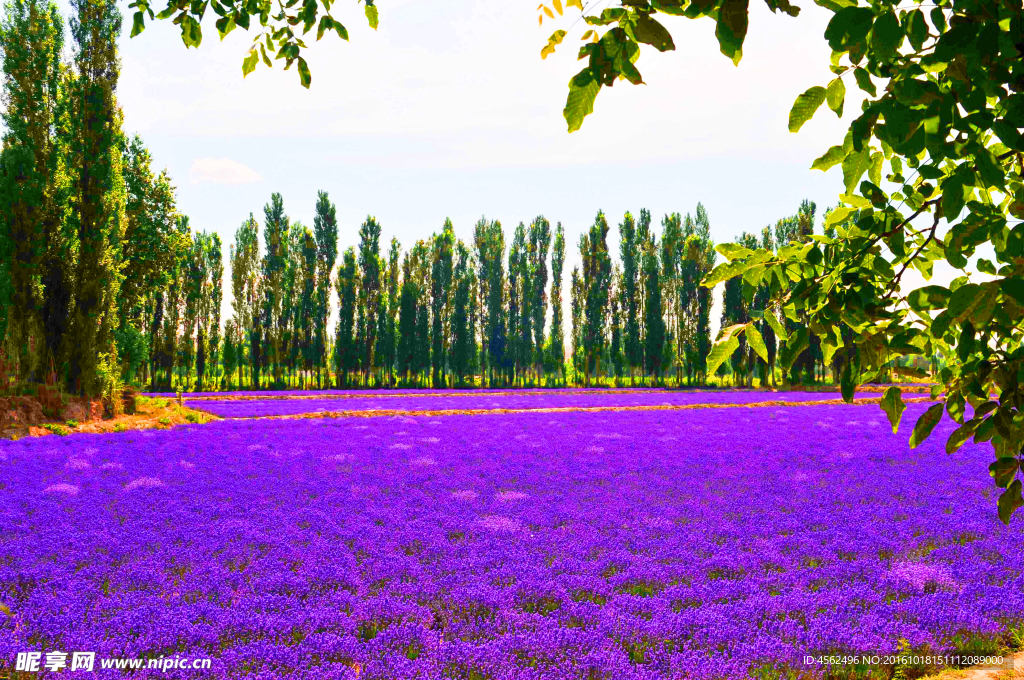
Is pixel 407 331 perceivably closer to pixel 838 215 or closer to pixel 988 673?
pixel 988 673

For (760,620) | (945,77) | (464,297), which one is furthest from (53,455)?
(464,297)

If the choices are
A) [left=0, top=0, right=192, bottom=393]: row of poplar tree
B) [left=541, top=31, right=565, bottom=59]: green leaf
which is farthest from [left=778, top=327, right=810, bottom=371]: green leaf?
[left=0, top=0, right=192, bottom=393]: row of poplar tree

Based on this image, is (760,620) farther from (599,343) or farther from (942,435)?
(599,343)

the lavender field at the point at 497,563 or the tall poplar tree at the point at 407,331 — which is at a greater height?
the tall poplar tree at the point at 407,331

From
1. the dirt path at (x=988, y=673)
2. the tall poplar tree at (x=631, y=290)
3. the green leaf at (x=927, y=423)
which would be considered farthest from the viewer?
the tall poplar tree at (x=631, y=290)

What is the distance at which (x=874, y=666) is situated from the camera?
409 cm

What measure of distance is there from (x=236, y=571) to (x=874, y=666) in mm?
5227

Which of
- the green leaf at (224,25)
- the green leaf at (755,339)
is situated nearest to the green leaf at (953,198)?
the green leaf at (755,339)

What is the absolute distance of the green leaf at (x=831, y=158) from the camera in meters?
1.83

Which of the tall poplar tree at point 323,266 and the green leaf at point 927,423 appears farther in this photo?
the tall poplar tree at point 323,266

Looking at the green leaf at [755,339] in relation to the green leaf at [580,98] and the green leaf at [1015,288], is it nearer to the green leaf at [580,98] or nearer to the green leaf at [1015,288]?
the green leaf at [1015,288]

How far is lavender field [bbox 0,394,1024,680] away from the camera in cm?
411

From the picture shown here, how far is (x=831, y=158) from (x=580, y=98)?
867 mm

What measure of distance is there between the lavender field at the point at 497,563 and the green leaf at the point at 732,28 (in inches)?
144
